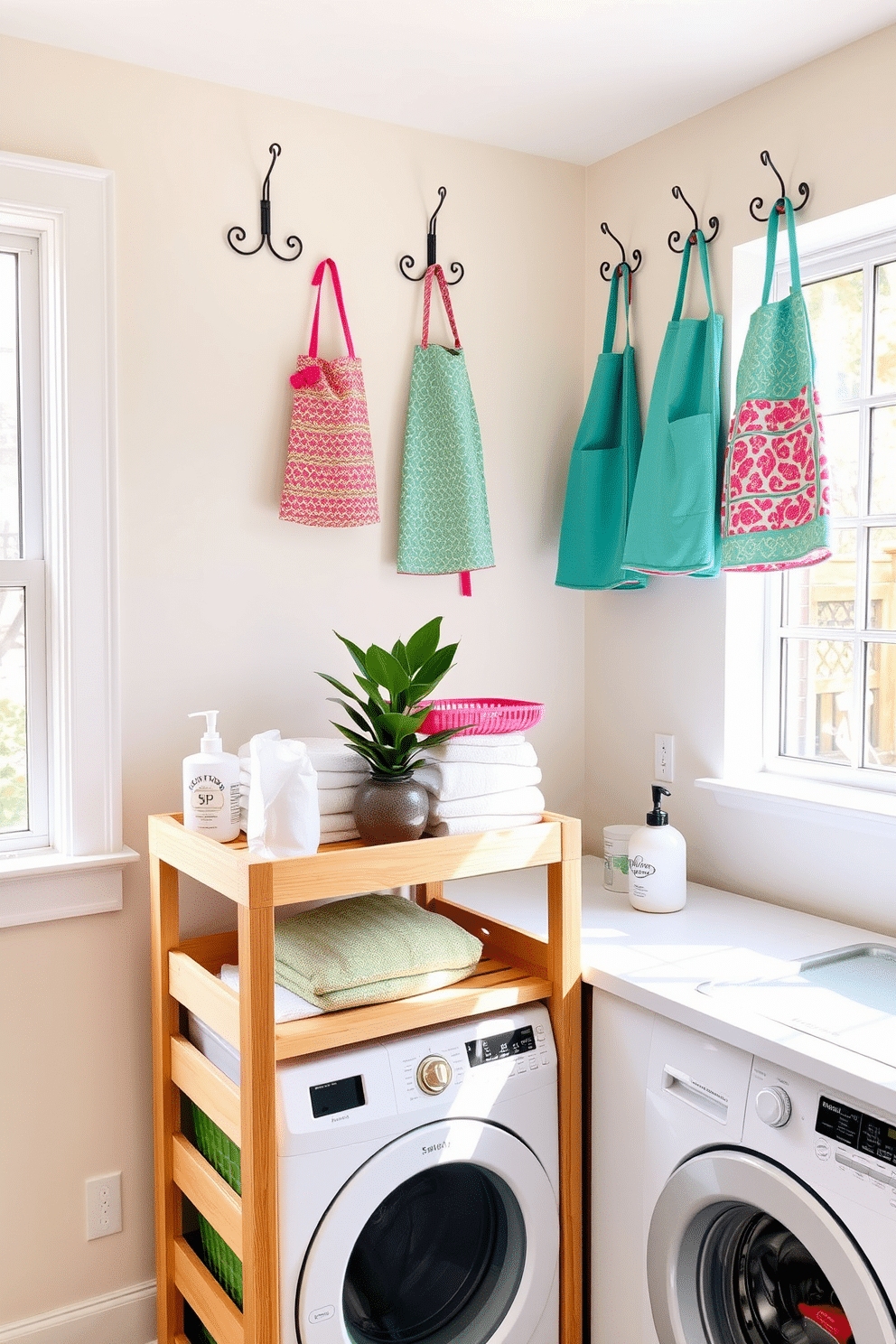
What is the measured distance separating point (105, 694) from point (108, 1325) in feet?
3.85

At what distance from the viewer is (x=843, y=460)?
6.92 feet

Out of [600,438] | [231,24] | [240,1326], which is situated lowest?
[240,1326]

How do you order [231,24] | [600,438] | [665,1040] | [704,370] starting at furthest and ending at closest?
[600,438] → [704,370] → [231,24] → [665,1040]

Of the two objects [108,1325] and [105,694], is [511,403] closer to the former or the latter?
[105,694]

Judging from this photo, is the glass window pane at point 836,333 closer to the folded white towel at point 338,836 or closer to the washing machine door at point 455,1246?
the folded white towel at point 338,836

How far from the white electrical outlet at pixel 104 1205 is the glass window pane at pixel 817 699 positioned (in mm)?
1572

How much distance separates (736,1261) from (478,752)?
864 mm

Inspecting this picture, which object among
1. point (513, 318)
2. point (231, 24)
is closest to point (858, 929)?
point (513, 318)

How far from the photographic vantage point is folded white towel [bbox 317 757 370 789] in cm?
175

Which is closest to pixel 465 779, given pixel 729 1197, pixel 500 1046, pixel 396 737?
pixel 396 737

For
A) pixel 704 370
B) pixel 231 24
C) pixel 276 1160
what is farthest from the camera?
pixel 704 370

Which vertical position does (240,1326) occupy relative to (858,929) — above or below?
below

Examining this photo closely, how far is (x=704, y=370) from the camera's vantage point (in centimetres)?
218

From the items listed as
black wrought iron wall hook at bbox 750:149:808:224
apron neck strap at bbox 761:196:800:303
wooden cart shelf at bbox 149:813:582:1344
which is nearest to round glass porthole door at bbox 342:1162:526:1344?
wooden cart shelf at bbox 149:813:582:1344
